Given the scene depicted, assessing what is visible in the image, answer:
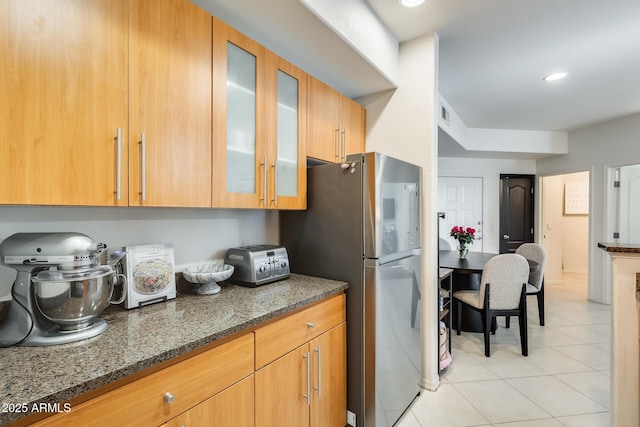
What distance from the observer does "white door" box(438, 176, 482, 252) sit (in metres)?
5.43

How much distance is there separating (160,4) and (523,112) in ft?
14.5

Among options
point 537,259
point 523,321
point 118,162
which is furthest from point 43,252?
point 537,259

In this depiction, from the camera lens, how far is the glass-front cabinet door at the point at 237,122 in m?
1.42

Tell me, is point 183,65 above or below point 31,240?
above

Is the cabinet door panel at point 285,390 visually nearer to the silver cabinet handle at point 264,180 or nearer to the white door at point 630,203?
the silver cabinet handle at point 264,180

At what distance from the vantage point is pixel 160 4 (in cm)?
120

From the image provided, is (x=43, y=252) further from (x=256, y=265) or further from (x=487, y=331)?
(x=487, y=331)

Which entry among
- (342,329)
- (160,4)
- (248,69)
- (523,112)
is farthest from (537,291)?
(160,4)

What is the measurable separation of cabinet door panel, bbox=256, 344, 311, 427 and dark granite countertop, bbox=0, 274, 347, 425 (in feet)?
0.76

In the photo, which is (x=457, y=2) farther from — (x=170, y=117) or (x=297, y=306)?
(x=297, y=306)

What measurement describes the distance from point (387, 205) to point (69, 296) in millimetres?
1446

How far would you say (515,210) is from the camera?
5.53 meters

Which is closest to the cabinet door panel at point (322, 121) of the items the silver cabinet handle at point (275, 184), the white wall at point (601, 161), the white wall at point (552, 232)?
the silver cabinet handle at point (275, 184)

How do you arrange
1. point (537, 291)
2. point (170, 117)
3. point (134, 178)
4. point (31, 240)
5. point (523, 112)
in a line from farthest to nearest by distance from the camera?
point (523, 112)
point (537, 291)
point (170, 117)
point (134, 178)
point (31, 240)
